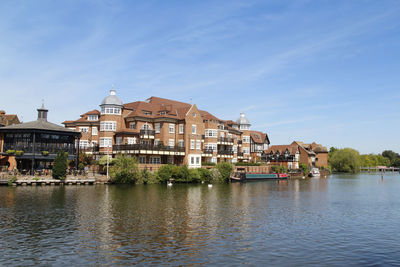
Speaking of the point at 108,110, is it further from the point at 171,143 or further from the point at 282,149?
the point at 282,149

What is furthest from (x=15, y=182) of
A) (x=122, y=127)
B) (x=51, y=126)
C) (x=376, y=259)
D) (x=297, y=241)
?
(x=376, y=259)

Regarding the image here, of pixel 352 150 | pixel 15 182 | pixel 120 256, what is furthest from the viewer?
pixel 352 150

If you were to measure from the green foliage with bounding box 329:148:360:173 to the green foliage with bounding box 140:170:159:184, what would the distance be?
4120 inches

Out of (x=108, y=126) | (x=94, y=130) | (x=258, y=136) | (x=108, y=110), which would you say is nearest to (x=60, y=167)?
(x=108, y=126)

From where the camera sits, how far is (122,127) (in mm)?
71375

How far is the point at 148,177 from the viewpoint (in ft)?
203

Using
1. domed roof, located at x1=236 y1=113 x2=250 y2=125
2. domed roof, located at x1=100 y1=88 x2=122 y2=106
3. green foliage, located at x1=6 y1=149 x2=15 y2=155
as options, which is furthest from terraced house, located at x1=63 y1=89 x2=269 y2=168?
Result: domed roof, located at x1=236 y1=113 x2=250 y2=125

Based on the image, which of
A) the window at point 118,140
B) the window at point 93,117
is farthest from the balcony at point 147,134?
the window at point 93,117

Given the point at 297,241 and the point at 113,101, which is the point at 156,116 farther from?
the point at 297,241

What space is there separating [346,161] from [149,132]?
102 metres

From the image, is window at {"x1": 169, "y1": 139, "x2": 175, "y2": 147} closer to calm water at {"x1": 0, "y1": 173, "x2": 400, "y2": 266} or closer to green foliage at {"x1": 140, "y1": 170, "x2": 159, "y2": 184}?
green foliage at {"x1": 140, "y1": 170, "x2": 159, "y2": 184}

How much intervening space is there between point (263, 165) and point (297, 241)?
72.6 metres

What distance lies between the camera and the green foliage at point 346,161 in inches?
5605

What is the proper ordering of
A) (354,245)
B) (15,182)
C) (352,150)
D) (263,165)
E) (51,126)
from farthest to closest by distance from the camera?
1. (352,150)
2. (263,165)
3. (51,126)
4. (15,182)
5. (354,245)
